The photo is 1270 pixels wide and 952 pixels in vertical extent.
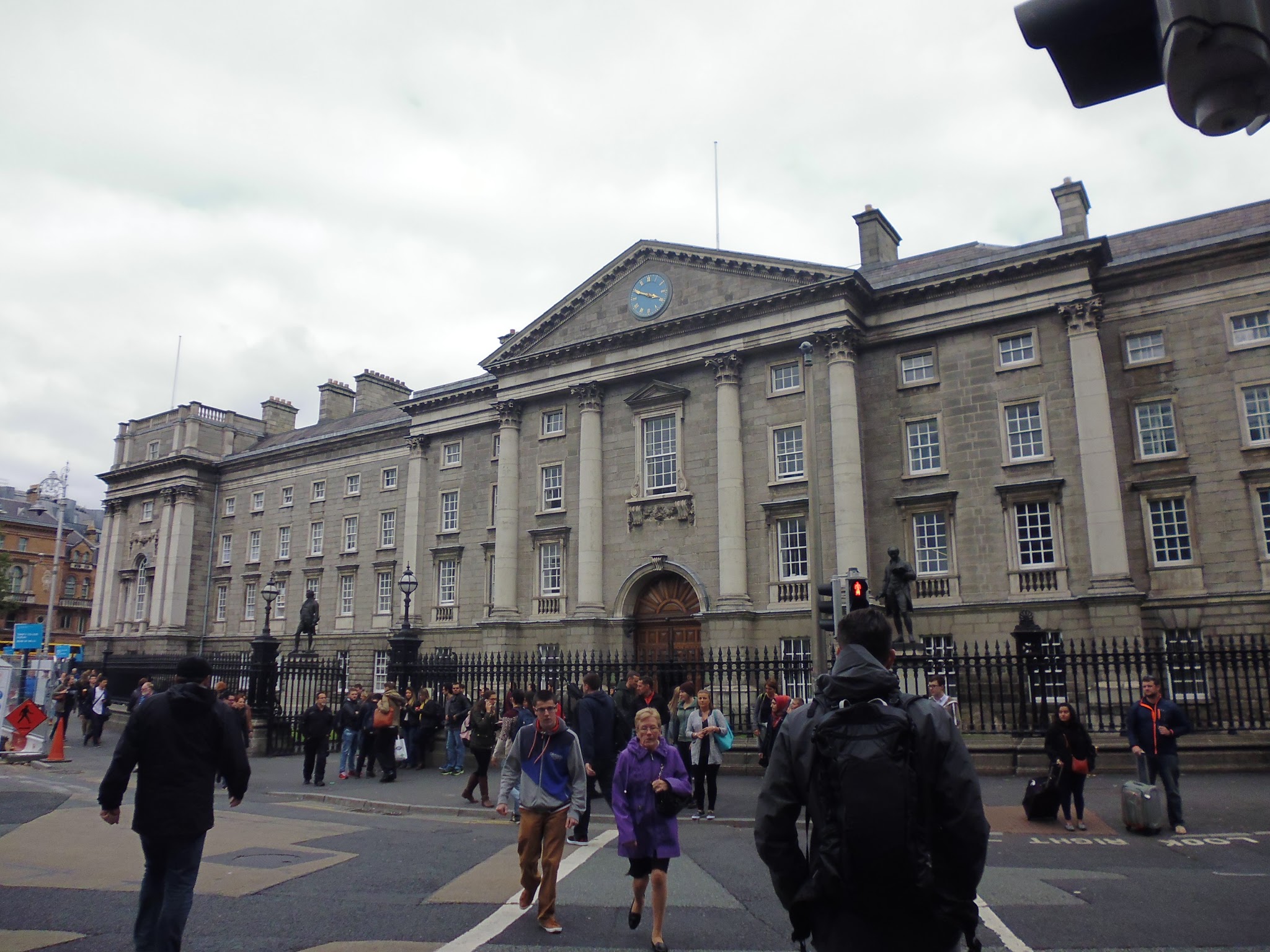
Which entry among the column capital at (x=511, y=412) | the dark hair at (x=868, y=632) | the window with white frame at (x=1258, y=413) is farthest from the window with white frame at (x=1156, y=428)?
the dark hair at (x=868, y=632)

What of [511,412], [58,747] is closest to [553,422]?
[511,412]

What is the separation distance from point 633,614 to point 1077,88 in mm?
31945

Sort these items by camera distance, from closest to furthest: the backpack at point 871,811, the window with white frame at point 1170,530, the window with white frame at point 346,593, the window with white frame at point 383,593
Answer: the backpack at point 871,811 → the window with white frame at point 1170,530 → the window with white frame at point 383,593 → the window with white frame at point 346,593

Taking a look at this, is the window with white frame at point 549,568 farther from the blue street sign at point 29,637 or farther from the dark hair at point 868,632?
the dark hair at point 868,632

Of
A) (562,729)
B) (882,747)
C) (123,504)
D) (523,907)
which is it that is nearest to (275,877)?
(523,907)

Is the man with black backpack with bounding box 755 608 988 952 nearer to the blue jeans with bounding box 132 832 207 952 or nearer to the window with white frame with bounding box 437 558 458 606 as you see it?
the blue jeans with bounding box 132 832 207 952

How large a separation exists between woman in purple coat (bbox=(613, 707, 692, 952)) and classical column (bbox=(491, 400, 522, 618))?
2862cm

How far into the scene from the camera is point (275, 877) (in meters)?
9.50

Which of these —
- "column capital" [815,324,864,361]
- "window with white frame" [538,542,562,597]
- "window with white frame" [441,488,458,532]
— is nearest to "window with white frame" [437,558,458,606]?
"window with white frame" [441,488,458,532]

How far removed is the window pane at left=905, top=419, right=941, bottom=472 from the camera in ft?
98.2

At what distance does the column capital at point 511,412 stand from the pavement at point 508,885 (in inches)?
952

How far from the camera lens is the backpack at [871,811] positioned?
3.48 metres

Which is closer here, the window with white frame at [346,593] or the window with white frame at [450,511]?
the window with white frame at [450,511]

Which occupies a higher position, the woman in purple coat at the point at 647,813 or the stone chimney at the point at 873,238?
the stone chimney at the point at 873,238
